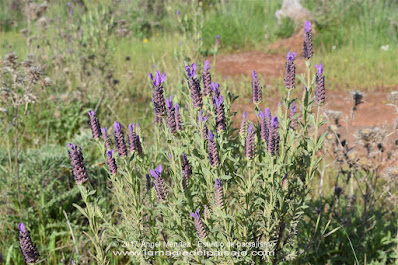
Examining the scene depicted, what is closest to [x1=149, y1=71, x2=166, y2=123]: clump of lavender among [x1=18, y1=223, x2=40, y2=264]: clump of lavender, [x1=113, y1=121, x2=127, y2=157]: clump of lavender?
[x1=113, y1=121, x2=127, y2=157]: clump of lavender

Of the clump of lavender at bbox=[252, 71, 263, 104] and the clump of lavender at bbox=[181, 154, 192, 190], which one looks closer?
the clump of lavender at bbox=[181, 154, 192, 190]

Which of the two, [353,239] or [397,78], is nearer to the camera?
[353,239]

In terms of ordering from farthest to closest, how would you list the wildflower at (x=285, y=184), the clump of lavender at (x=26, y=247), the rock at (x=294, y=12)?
the rock at (x=294, y=12), the wildflower at (x=285, y=184), the clump of lavender at (x=26, y=247)

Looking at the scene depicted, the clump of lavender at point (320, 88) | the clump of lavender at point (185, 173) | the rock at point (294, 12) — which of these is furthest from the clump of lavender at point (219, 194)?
the rock at point (294, 12)

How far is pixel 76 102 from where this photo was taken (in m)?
4.16

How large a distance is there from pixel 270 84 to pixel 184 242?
458 centimetres

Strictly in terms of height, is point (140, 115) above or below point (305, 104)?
below

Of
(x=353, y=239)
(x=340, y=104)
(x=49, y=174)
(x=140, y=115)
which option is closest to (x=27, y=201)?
(x=49, y=174)

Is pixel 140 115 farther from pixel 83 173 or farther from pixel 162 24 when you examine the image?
pixel 162 24

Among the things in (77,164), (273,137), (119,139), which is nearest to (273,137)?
(273,137)

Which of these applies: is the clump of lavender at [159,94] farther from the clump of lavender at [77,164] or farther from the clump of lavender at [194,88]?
the clump of lavender at [77,164]

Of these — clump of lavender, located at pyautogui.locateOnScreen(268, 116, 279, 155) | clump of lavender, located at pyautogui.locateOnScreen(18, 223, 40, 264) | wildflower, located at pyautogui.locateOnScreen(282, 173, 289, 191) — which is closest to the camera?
clump of lavender, located at pyautogui.locateOnScreen(18, 223, 40, 264)

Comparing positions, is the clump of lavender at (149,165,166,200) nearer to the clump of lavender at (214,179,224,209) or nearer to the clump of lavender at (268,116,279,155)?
the clump of lavender at (214,179,224,209)

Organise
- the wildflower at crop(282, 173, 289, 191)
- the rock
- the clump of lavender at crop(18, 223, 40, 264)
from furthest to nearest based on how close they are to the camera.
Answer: the rock < the wildflower at crop(282, 173, 289, 191) < the clump of lavender at crop(18, 223, 40, 264)
